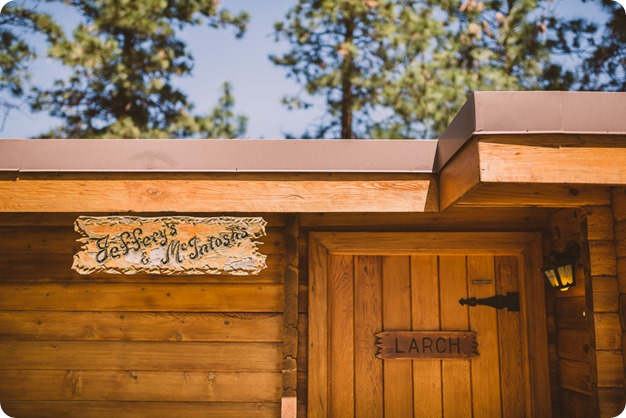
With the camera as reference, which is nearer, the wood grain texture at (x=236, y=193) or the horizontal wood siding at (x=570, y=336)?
the wood grain texture at (x=236, y=193)

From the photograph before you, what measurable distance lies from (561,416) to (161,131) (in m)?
9.27

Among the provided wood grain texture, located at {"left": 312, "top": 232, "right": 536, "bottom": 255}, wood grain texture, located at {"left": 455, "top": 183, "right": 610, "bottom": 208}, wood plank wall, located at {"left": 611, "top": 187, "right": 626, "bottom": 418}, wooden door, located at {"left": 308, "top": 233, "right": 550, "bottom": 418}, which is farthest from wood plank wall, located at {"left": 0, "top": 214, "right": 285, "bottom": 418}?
wood plank wall, located at {"left": 611, "top": 187, "right": 626, "bottom": 418}

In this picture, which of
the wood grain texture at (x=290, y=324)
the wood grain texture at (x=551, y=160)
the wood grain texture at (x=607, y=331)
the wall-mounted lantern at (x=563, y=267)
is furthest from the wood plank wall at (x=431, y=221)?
the wood grain texture at (x=551, y=160)

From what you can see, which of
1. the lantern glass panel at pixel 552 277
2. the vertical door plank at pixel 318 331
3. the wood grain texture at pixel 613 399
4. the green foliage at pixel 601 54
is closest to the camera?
the wood grain texture at pixel 613 399

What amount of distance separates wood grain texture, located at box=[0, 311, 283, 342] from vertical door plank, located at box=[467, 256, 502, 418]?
1376 millimetres

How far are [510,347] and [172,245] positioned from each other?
2404mm

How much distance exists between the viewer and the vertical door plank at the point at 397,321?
3943 millimetres

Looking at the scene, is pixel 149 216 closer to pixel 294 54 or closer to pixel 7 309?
pixel 7 309

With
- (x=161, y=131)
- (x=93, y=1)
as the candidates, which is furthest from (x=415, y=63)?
(x=93, y=1)

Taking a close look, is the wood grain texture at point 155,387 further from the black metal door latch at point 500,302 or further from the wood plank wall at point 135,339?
the black metal door latch at point 500,302

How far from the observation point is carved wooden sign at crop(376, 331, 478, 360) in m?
3.97

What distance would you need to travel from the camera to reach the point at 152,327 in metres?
3.97

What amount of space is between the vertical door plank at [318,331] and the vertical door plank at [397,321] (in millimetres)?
430

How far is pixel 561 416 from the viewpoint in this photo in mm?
3910
